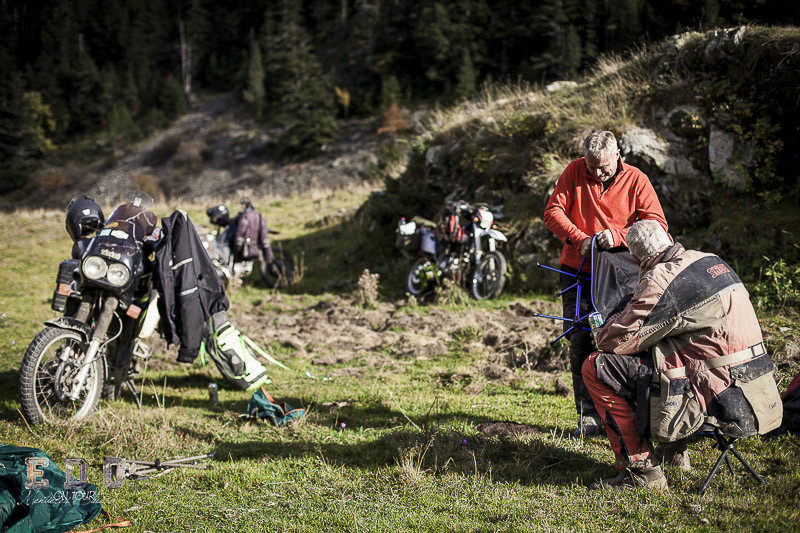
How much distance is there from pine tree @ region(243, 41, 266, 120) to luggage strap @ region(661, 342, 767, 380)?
1870 inches

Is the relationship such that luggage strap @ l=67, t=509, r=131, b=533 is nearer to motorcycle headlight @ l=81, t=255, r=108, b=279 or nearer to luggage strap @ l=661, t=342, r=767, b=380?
motorcycle headlight @ l=81, t=255, r=108, b=279

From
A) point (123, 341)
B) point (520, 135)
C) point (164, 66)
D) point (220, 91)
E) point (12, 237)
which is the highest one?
point (164, 66)

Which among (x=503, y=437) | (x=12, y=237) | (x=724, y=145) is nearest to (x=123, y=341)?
(x=503, y=437)

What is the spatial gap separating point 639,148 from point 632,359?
19.7 ft

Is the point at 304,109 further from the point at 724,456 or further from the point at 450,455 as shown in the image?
the point at 724,456

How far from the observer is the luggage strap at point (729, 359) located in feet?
9.00

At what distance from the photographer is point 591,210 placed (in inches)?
157

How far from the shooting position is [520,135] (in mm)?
9742

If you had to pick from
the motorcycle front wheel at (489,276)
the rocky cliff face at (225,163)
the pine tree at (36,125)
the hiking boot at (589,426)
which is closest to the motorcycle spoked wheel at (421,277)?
the motorcycle front wheel at (489,276)

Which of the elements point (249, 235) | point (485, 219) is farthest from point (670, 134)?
point (249, 235)

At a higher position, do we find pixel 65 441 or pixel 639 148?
pixel 639 148

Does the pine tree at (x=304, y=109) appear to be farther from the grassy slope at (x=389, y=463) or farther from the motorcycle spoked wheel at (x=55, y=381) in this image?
the motorcycle spoked wheel at (x=55, y=381)

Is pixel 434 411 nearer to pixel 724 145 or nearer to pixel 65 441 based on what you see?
pixel 65 441

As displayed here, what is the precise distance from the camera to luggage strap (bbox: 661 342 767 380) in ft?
9.00
